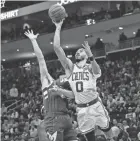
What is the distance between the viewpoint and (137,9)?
64.2ft

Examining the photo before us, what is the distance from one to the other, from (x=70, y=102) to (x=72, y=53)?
36.1 feet

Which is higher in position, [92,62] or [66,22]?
[66,22]

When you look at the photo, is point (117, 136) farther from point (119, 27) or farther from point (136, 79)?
point (119, 27)

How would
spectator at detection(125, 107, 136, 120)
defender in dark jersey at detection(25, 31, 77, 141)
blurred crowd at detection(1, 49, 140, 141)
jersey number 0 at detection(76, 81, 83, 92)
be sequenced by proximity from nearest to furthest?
defender in dark jersey at detection(25, 31, 77, 141)
jersey number 0 at detection(76, 81, 83, 92)
spectator at detection(125, 107, 136, 120)
blurred crowd at detection(1, 49, 140, 141)

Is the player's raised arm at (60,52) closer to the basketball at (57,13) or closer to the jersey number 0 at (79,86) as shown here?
the basketball at (57,13)

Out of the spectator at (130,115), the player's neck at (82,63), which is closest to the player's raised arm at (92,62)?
the player's neck at (82,63)

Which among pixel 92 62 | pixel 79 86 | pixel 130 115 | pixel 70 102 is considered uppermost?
pixel 92 62

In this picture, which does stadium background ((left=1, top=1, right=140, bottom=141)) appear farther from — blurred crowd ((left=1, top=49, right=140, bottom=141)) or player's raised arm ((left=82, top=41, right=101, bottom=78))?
player's raised arm ((left=82, top=41, right=101, bottom=78))

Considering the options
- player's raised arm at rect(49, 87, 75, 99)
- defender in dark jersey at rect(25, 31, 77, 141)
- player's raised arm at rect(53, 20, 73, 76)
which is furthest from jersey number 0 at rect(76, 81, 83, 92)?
player's raised arm at rect(49, 87, 75, 99)

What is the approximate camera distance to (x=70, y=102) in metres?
14.4

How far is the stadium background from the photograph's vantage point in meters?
15.2

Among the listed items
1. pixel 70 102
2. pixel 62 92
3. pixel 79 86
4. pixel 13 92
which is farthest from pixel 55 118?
pixel 13 92

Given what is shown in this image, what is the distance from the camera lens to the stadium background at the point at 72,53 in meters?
15.2

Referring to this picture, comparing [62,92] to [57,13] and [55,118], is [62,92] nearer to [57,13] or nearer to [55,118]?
[55,118]
